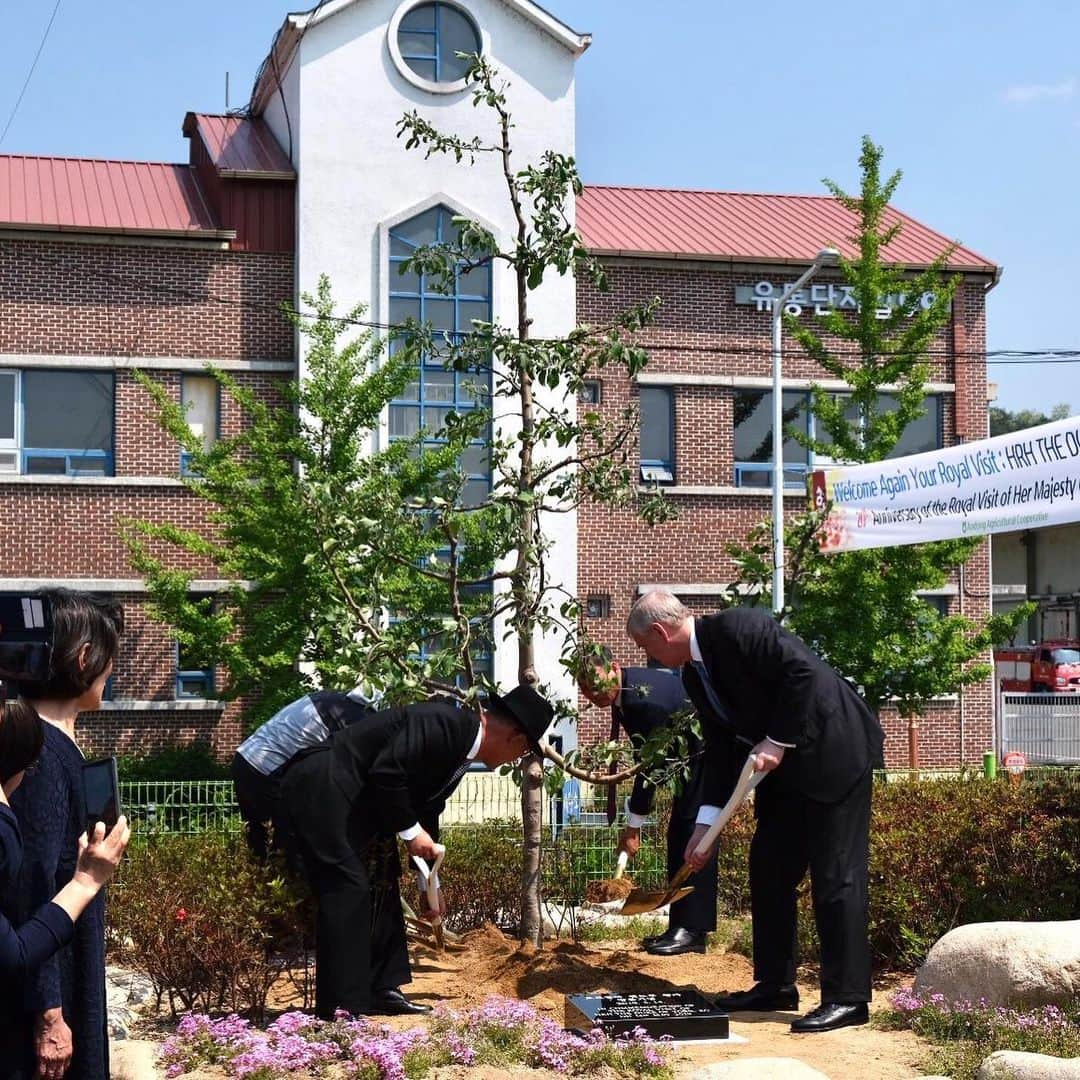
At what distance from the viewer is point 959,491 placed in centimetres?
1805

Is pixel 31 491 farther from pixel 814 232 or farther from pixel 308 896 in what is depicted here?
pixel 308 896

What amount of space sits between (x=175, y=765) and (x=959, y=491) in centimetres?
1181

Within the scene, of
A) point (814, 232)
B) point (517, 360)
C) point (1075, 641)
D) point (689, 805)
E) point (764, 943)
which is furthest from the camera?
point (1075, 641)

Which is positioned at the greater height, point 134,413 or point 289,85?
point 289,85

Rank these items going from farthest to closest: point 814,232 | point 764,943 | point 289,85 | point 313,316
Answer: point 814,232
point 289,85
point 313,316
point 764,943

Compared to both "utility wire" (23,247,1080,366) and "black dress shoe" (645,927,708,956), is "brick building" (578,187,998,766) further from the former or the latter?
"black dress shoe" (645,927,708,956)

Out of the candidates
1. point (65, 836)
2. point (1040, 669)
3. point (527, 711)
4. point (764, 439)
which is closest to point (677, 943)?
point (527, 711)

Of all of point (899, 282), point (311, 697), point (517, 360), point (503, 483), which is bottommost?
point (311, 697)

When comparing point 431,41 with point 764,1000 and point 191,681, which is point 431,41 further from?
point 764,1000

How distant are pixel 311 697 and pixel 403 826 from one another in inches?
45.9

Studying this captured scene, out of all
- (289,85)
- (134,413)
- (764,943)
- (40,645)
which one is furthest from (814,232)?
(40,645)

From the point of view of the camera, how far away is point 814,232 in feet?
96.5

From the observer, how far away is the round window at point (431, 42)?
25875 mm

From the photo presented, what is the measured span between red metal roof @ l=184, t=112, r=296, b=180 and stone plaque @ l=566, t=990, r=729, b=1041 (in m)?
20.2
